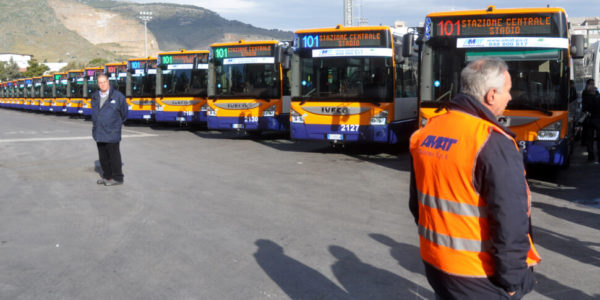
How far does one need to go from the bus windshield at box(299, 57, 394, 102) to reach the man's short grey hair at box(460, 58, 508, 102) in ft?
35.4

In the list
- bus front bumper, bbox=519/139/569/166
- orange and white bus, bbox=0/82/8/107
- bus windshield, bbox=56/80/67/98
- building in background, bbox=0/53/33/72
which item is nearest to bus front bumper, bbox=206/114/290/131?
bus front bumper, bbox=519/139/569/166

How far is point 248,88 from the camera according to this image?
57.8 ft

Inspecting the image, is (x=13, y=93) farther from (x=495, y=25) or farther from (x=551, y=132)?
(x=551, y=132)

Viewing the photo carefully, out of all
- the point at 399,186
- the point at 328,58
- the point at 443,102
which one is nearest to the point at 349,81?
the point at 328,58

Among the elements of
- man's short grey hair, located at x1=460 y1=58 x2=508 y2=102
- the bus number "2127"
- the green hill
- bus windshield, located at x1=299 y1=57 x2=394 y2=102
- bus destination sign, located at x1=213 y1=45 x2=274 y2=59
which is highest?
the green hill

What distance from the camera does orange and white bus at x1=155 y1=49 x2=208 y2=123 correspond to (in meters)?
22.1

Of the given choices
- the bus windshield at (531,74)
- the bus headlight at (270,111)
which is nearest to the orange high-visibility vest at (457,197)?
the bus windshield at (531,74)

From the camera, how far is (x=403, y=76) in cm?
1423

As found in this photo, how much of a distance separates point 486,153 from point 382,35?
11300 millimetres

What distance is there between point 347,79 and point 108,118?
19.3 ft

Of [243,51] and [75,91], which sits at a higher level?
[243,51]

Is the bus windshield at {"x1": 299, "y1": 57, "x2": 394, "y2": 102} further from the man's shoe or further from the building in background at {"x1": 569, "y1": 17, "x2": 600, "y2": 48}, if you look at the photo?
the man's shoe

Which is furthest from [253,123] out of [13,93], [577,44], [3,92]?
[3,92]

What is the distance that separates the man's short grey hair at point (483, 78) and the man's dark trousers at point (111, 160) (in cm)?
814
